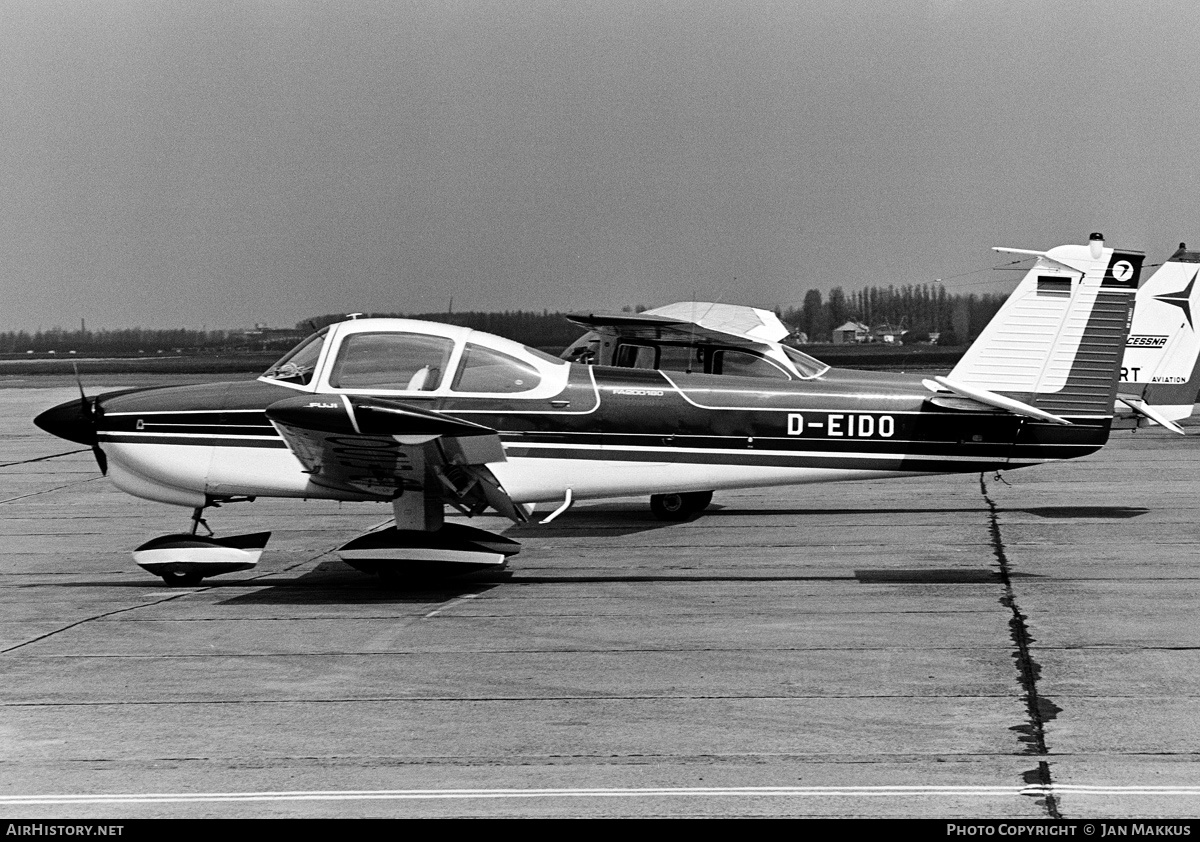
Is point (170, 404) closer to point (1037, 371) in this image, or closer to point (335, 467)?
point (335, 467)

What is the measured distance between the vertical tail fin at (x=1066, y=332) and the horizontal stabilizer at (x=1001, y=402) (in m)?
0.06

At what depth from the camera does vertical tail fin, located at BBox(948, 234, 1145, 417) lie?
9.76 metres

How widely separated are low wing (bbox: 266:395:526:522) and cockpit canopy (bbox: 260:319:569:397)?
642 mm

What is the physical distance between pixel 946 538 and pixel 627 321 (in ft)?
14.2

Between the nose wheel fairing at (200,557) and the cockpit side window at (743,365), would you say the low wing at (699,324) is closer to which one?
the cockpit side window at (743,365)

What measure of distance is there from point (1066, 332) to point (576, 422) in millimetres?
3892

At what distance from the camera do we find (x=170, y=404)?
31.9 ft

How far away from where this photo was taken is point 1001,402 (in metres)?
9.95

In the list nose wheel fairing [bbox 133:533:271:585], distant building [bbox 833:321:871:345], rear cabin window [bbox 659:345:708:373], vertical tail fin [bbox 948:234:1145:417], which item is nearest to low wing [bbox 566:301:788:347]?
rear cabin window [bbox 659:345:708:373]

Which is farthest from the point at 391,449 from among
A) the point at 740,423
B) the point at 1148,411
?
the point at 1148,411

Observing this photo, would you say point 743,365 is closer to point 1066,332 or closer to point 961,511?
point 961,511

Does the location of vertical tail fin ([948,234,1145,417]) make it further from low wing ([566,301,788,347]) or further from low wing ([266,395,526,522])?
low wing ([266,395,526,522])

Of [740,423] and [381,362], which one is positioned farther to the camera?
[740,423]

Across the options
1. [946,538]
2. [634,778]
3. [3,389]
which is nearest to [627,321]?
[946,538]
